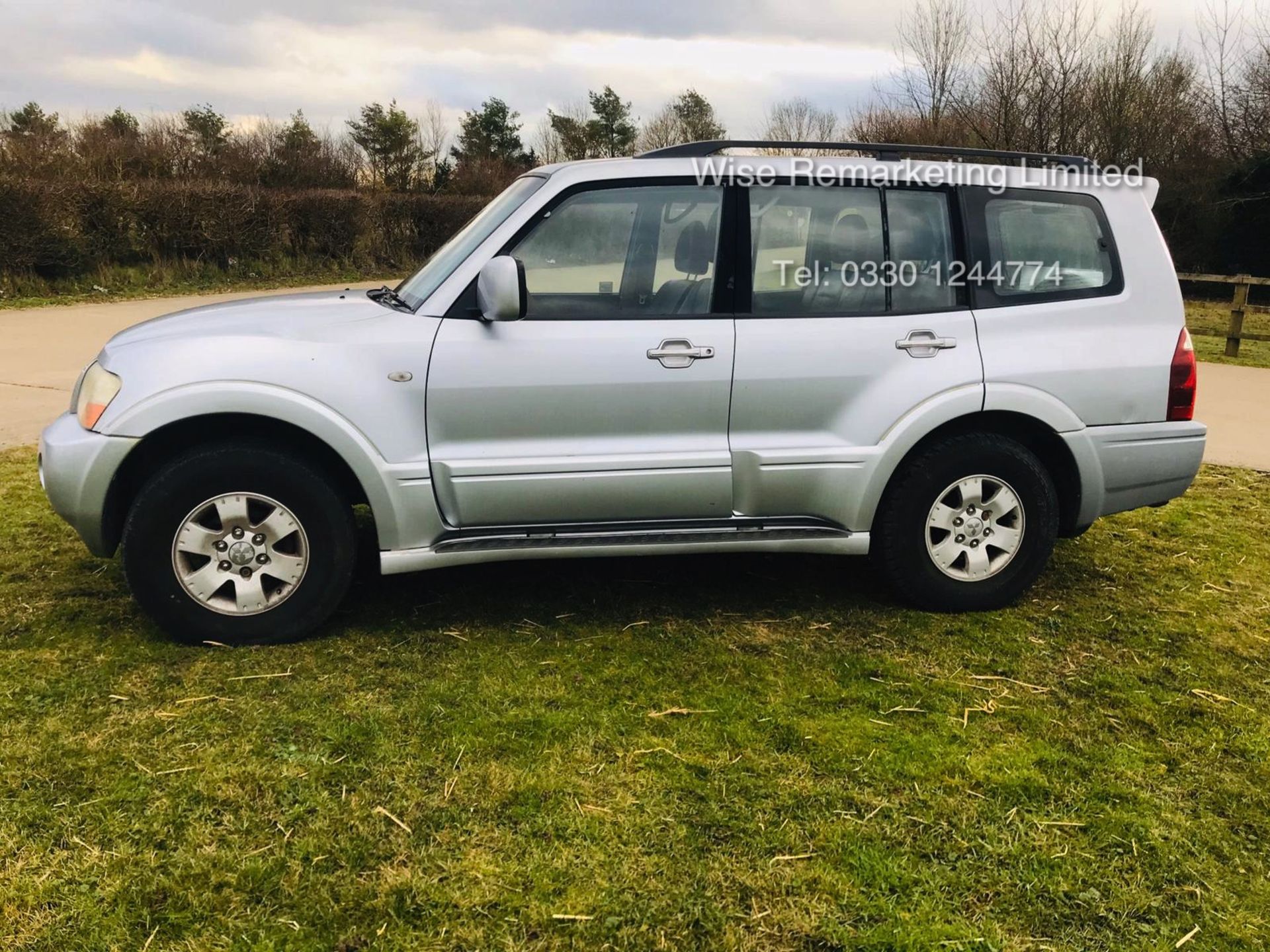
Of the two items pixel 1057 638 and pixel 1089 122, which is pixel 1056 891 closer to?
pixel 1057 638

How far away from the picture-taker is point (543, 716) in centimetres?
326

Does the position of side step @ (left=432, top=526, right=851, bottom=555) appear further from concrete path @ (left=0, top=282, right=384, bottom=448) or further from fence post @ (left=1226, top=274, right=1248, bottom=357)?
fence post @ (left=1226, top=274, right=1248, bottom=357)

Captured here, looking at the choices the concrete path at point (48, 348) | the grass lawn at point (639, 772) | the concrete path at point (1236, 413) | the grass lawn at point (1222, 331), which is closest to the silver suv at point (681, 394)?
the grass lawn at point (639, 772)

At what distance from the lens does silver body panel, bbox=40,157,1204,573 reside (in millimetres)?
3592

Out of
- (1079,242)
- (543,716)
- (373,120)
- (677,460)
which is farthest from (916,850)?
(373,120)

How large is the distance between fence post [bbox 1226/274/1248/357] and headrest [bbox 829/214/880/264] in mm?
11497

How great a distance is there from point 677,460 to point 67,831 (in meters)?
2.30

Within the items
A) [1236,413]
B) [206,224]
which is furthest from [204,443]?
[206,224]

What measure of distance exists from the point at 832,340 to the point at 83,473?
285cm

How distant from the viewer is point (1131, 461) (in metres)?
4.13

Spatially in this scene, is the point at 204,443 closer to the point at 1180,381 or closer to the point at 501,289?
the point at 501,289

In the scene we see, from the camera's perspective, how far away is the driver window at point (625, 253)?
3.79 meters

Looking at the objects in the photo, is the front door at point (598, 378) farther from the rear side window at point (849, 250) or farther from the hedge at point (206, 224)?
the hedge at point (206, 224)

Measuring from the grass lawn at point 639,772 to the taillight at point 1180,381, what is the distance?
90 centimetres
